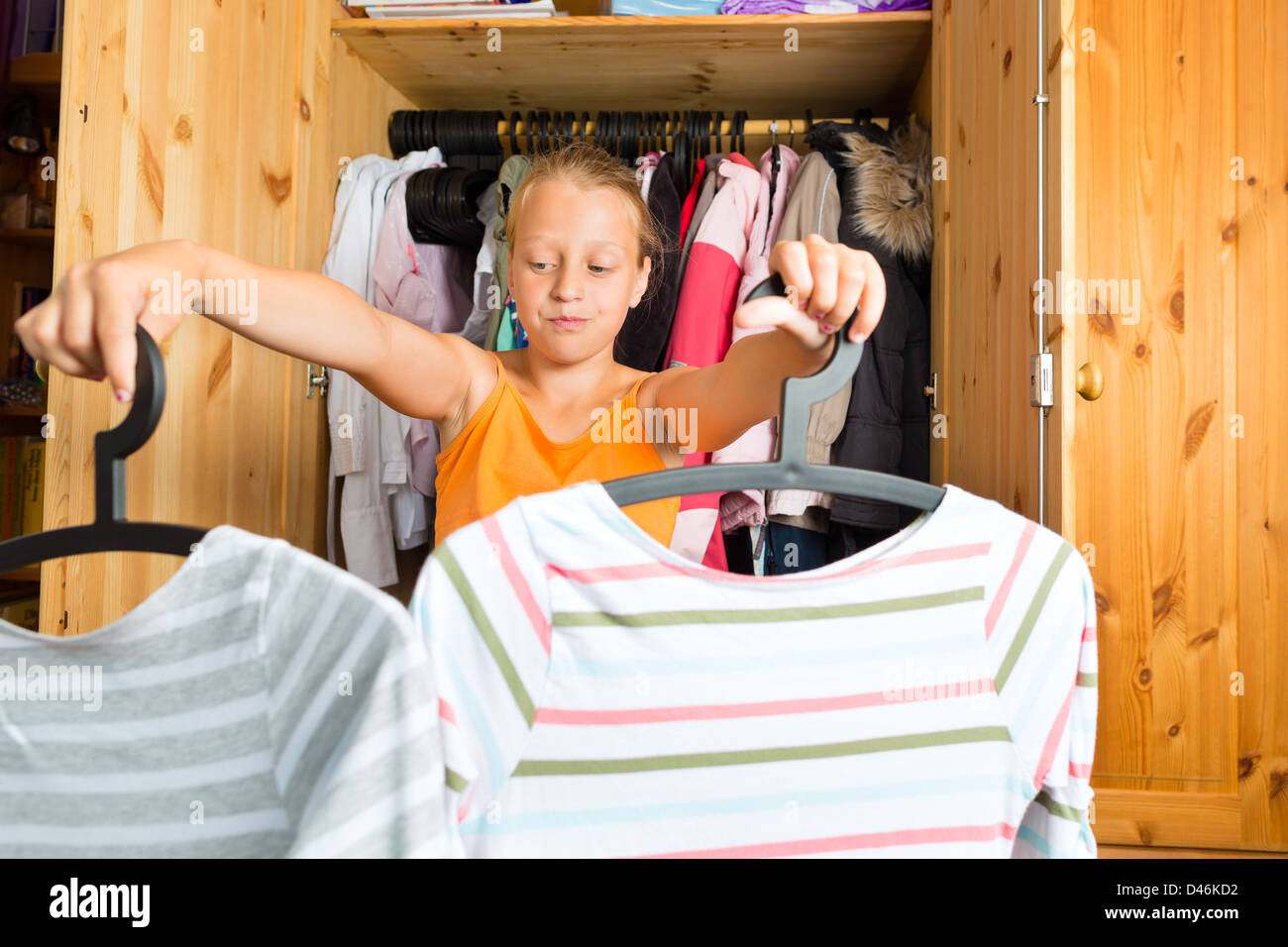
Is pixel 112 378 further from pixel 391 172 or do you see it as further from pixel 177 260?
pixel 391 172

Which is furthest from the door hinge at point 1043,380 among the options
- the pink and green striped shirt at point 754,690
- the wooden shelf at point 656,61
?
the wooden shelf at point 656,61

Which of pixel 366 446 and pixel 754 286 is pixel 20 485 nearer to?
pixel 366 446

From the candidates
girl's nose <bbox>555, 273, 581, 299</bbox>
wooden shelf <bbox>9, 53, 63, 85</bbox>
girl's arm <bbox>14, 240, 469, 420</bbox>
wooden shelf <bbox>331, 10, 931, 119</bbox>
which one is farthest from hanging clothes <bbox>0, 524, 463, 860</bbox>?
wooden shelf <bbox>331, 10, 931, 119</bbox>

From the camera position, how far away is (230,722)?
1.62 ft

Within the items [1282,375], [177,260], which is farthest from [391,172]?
[1282,375]

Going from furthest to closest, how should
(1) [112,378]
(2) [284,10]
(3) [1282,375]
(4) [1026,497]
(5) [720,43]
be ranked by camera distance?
(5) [720,43]
(2) [284,10]
(3) [1282,375]
(4) [1026,497]
(1) [112,378]

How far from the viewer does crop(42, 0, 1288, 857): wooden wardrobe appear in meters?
1.19

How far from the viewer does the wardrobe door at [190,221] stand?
3.35 ft

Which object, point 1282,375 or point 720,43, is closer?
point 1282,375

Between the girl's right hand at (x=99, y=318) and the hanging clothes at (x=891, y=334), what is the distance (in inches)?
47.7

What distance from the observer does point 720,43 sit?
165cm

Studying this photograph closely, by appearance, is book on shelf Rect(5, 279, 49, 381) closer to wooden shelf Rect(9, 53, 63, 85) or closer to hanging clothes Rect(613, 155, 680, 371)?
wooden shelf Rect(9, 53, 63, 85)

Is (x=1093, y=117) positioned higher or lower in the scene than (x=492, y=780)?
higher

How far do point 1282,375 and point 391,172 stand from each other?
165cm
